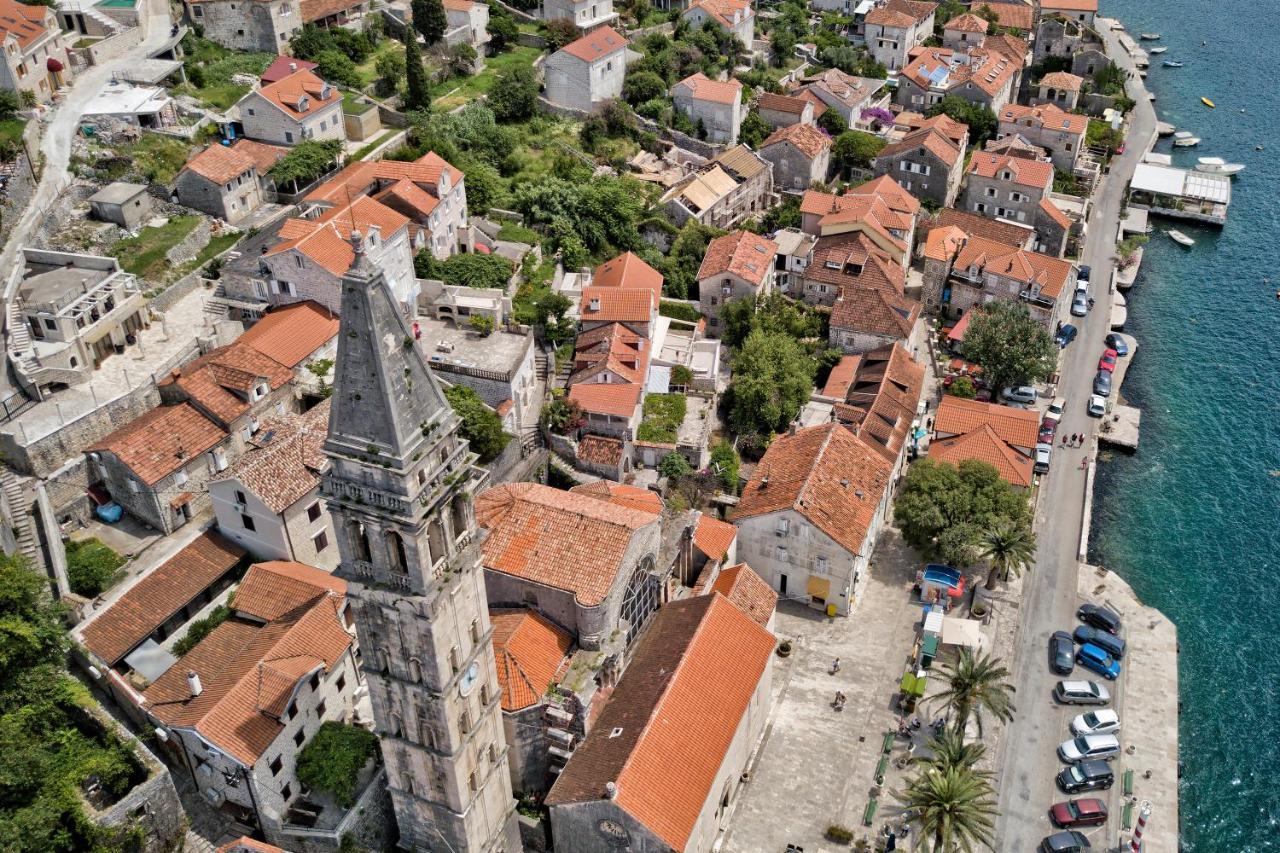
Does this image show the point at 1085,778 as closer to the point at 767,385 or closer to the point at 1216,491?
the point at 767,385

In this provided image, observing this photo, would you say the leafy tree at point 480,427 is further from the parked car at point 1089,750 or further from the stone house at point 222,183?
the parked car at point 1089,750

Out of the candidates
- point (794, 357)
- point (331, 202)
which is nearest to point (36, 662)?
point (331, 202)

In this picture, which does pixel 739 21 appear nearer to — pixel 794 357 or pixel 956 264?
pixel 956 264

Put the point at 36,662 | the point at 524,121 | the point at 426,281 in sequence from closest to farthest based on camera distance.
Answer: the point at 36,662 < the point at 426,281 < the point at 524,121

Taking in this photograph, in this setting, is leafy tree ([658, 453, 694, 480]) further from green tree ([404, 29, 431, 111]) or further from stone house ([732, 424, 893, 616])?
green tree ([404, 29, 431, 111])

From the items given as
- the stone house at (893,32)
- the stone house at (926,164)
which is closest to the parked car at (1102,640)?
the stone house at (926,164)

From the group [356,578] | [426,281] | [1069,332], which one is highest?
[356,578]
